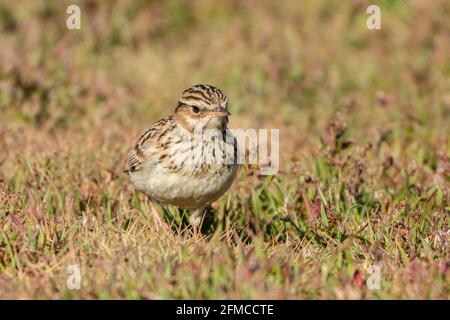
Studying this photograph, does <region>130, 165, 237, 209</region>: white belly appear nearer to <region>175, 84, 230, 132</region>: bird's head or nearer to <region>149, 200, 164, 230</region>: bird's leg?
<region>149, 200, 164, 230</region>: bird's leg

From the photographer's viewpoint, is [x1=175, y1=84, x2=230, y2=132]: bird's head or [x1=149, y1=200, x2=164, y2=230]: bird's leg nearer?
[x1=149, y1=200, x2=164, y2=230]: bird's leg

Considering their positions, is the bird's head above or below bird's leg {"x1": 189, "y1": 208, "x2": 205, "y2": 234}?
above

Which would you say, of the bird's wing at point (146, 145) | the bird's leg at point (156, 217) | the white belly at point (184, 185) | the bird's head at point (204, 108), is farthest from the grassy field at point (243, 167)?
the bird's head at point (204, 108)

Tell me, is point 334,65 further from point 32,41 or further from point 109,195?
point 109,195

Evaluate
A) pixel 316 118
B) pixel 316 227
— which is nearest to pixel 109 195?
pixel 316 227

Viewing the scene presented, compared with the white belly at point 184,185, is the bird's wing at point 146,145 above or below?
above

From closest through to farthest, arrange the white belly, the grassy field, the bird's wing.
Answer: the grassy field, the white belly, the bird's wing

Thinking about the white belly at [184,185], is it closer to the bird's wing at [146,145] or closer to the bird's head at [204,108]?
the bird's wing at [146,145]

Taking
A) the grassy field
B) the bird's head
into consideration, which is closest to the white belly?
the grassy field
